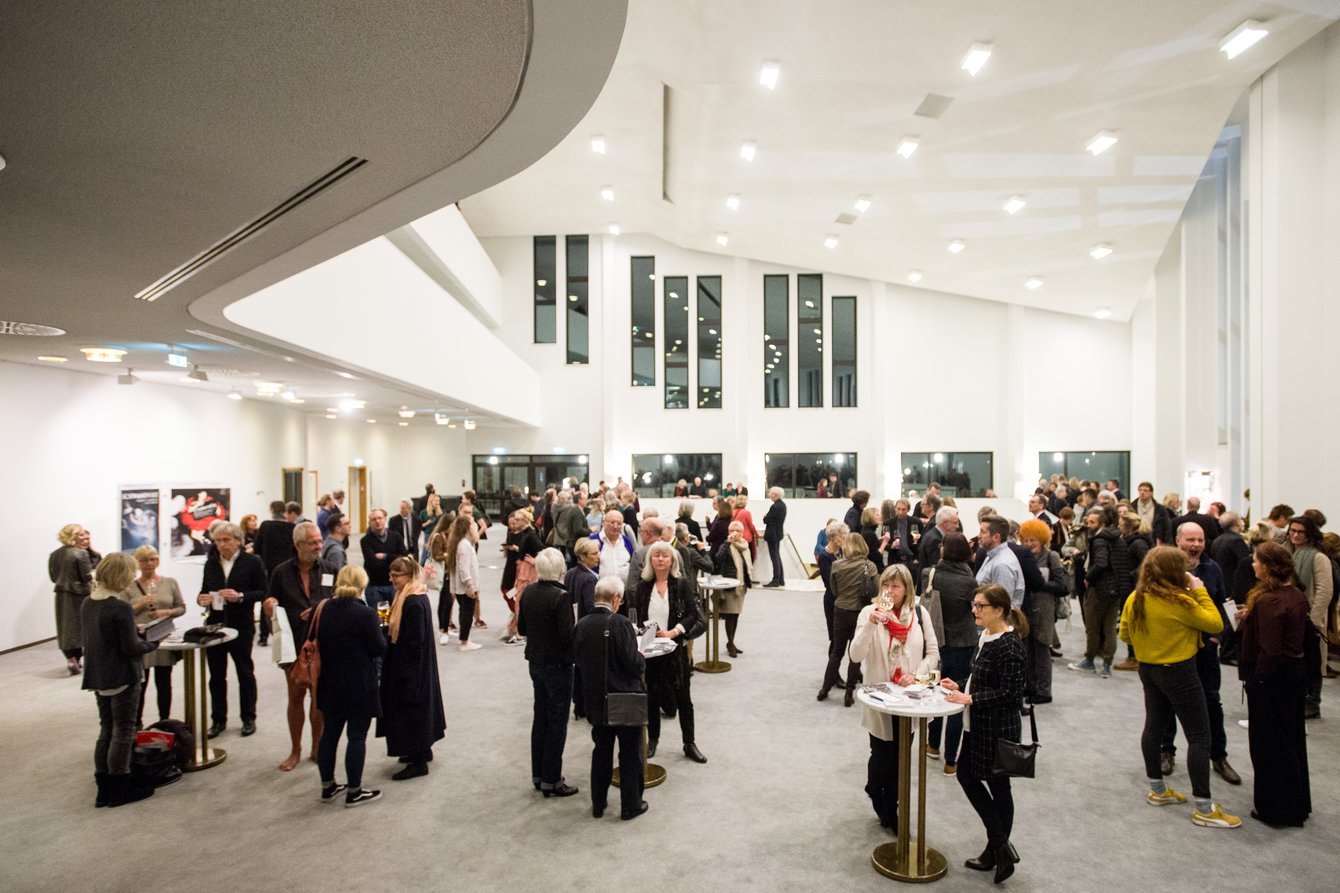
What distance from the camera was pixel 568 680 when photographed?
4.95 metres

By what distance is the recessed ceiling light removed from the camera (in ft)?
23.3

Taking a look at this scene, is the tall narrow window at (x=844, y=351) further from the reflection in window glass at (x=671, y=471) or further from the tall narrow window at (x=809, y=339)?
the reflection in window glass at (x=671, y=471)

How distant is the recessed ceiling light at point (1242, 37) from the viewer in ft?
23.3

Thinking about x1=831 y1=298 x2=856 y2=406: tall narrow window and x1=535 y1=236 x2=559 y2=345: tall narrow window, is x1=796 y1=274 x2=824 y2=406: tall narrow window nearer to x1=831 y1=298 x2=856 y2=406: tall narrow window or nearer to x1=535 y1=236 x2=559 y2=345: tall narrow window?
x1=831 y1=298 x2=856 y2=406: tall narrow window

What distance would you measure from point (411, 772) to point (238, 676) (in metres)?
2.00

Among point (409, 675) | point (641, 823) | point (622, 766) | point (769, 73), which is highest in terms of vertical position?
point (769, 73)

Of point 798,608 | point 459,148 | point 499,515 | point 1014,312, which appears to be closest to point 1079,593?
point 798,608

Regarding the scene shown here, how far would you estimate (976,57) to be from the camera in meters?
7.94

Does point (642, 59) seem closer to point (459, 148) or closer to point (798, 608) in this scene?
point (798, 608)

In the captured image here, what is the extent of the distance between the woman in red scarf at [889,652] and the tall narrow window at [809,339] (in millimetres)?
17003

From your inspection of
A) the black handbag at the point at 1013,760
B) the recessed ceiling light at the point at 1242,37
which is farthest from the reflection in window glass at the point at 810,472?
the black handbag at the point at 1013,760

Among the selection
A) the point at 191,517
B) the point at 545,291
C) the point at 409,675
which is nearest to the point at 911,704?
the point at 409,675

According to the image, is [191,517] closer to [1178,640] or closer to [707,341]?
[1178,640]

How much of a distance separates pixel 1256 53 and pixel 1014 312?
12.4 m
